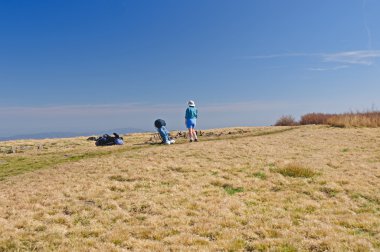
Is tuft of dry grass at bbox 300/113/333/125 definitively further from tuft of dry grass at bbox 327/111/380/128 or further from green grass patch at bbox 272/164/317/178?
green grass patch at bbox 272/164/317/178

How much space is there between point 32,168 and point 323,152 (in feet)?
67.0

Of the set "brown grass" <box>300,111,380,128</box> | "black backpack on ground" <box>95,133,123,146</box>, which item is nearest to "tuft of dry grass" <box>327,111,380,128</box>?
"brown grass" <box>300,111,380,128</box>

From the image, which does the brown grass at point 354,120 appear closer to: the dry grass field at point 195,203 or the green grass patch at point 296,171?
the dry grass field at point 195,203

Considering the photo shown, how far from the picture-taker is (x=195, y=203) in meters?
13.3

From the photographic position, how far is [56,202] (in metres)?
13.6

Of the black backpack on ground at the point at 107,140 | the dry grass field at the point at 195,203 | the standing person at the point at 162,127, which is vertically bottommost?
the dry grass field at the point at 195,203

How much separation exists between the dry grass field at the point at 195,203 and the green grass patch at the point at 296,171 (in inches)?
2.0

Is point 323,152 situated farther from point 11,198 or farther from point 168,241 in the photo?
point 11,198

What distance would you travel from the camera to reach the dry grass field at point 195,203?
9594 millimetres

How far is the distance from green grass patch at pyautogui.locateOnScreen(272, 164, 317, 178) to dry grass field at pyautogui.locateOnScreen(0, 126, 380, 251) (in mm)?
52

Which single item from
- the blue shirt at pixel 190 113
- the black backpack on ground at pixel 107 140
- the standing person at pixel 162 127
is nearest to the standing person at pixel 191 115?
the blue shirt at pixel 190 113

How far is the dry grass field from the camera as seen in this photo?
959cm

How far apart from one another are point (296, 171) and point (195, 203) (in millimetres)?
7230

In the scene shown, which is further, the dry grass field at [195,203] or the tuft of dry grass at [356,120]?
the tuft of dry grass at [356,120]
